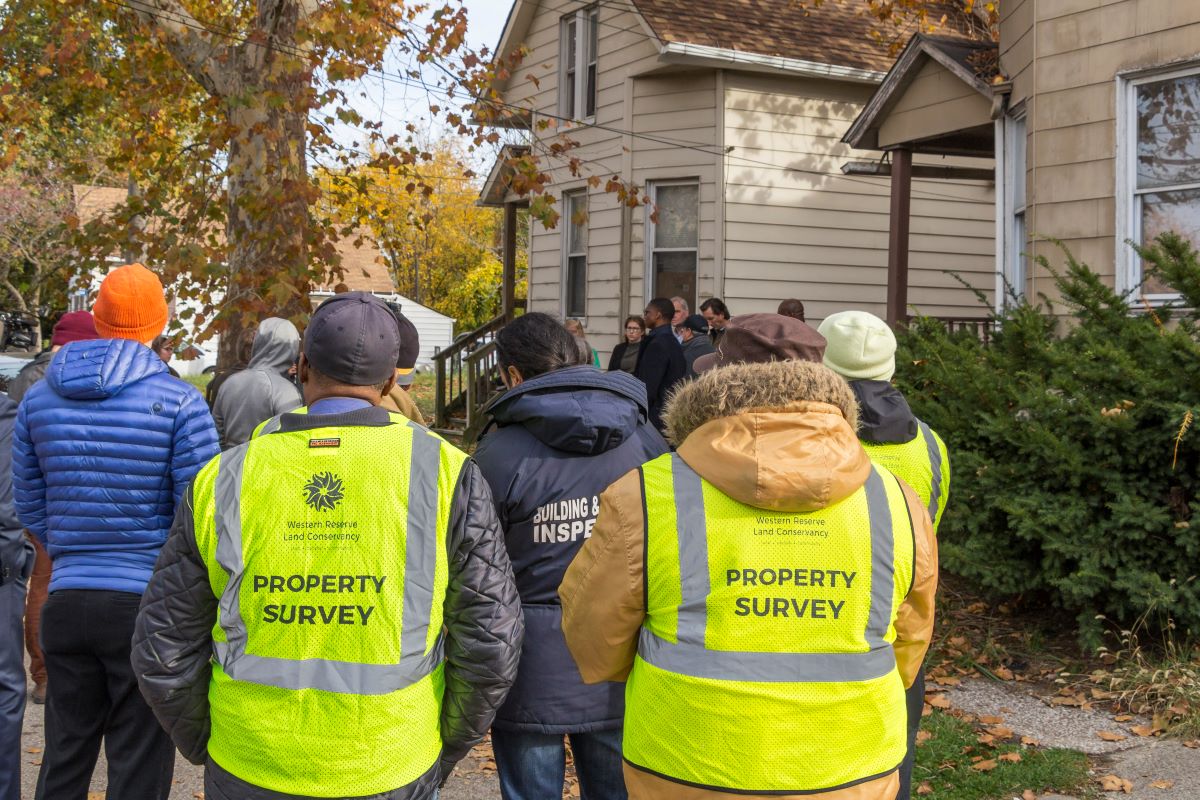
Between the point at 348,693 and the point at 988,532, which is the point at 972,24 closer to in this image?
the point at 988,532

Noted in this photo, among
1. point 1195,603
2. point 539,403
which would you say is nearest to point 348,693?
point 539,403

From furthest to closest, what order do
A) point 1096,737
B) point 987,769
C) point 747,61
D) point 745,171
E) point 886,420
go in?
point 745,171 < point 747,61 < point 1096,737 < point 987,769 < point 886,420

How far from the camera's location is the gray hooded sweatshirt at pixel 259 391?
18.0ft

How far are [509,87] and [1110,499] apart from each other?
14251 millimetres

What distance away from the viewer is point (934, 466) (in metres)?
3.96

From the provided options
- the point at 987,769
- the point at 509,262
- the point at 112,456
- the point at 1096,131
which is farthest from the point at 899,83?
the point at 112,456

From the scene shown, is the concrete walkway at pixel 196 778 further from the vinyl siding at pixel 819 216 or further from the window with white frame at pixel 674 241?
the window with white frame at pixel 674 241

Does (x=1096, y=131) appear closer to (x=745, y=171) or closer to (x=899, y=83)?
(x=899, y=83)

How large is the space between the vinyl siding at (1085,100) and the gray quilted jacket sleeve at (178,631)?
309 inches

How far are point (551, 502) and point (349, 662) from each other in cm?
100

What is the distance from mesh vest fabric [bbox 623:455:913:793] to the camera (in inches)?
97.5

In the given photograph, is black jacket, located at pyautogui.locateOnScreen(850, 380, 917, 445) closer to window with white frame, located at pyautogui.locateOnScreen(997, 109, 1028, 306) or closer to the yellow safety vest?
the yellow safety vest

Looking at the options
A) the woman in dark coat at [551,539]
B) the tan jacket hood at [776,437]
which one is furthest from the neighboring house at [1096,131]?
the tan jacket hood at [776,437]

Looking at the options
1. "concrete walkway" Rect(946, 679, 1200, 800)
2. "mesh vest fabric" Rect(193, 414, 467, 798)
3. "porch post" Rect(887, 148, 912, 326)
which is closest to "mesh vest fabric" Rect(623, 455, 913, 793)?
"mesh vest fabric" Rect(193, 414, 467, 798)
